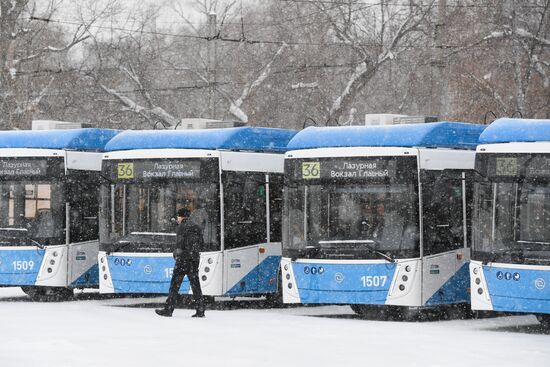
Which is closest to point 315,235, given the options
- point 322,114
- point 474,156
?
point 474,156

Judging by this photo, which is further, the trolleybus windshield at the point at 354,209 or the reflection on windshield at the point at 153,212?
the reflection on windshield at the point at 153,212

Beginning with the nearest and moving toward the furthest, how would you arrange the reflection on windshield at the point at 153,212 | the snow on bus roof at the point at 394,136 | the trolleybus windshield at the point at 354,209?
the trolleybus windshield at the point at 354,209 < the snow on bus roof at the point at 394,136 < the reflection on windshield at the point at 153,212

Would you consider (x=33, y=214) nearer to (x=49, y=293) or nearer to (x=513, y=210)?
(x=49, y=293)

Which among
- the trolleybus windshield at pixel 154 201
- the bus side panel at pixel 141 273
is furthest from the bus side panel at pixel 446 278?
the bus side panel at pixel 141 273

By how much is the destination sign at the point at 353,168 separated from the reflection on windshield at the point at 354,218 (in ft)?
0.47

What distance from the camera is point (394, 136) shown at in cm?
2139

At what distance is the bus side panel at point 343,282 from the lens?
20.9m

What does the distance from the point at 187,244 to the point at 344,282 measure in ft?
7.36

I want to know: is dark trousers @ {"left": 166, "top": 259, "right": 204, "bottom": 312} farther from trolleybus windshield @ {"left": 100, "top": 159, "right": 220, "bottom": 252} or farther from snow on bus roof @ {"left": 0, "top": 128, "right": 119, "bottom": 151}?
snow on bus roof @ {"left": 0, "top": 128, "right": 119, "bottom": 151}

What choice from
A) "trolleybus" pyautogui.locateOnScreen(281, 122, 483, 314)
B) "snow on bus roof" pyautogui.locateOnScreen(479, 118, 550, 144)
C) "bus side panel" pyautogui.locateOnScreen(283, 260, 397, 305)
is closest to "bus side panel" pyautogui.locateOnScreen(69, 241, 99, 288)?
"trolleybus" pyautogui.locateOnScreen(281, 122, 483, 314)

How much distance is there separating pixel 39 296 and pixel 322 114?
27.8 metres

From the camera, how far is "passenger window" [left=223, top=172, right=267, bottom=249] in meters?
22.8

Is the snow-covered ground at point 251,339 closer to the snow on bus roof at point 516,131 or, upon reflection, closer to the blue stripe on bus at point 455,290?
the blue stripe on bus at point 455,290

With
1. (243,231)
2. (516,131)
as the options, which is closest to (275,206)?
(243,231)
